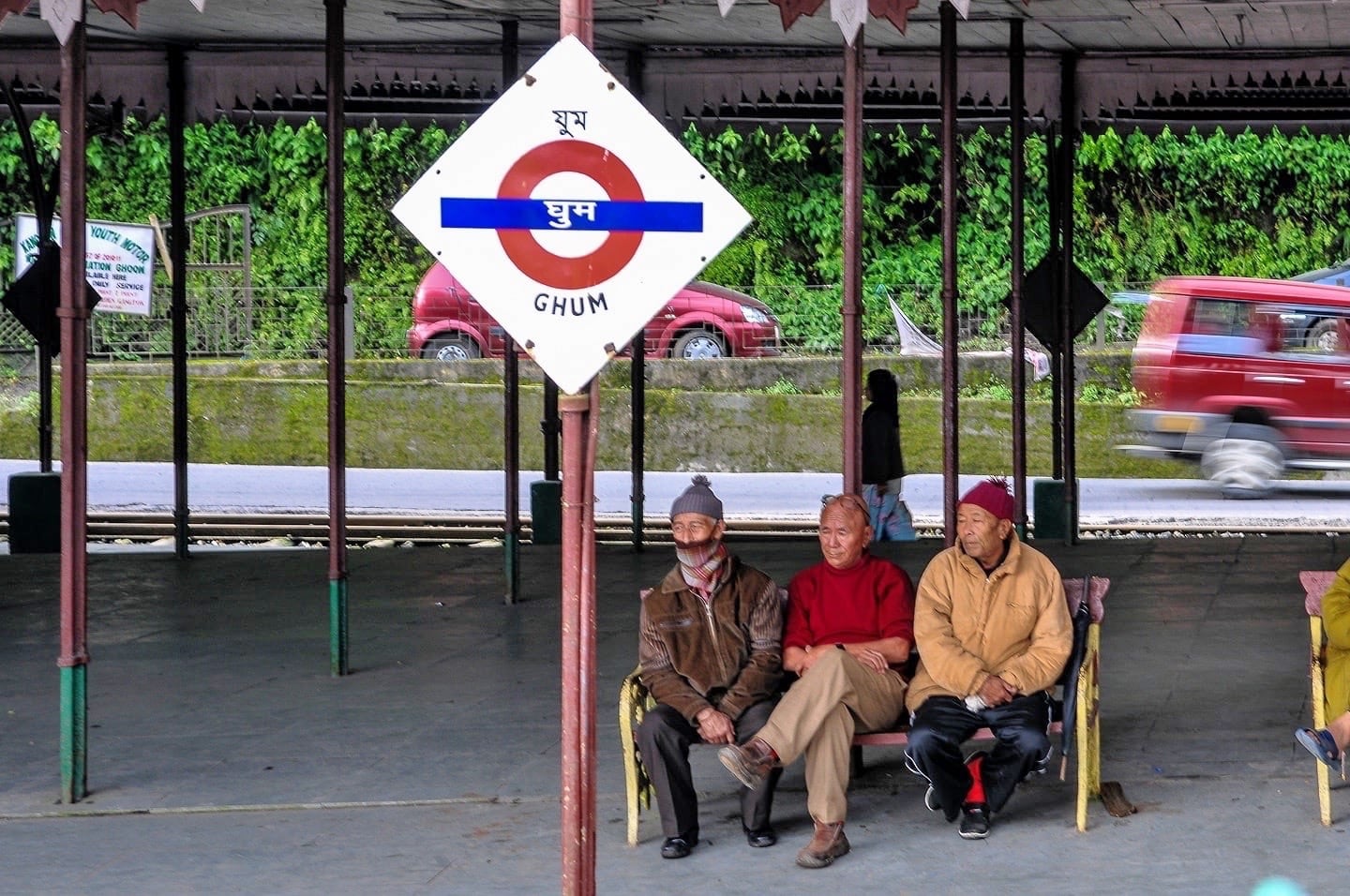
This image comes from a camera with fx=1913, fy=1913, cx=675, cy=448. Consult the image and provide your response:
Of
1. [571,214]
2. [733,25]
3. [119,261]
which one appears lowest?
[571,214]

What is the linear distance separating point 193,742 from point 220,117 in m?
7.40

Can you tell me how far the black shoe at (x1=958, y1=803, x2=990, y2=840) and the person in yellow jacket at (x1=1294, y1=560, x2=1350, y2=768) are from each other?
3.44 ft

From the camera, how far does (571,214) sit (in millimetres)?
4223

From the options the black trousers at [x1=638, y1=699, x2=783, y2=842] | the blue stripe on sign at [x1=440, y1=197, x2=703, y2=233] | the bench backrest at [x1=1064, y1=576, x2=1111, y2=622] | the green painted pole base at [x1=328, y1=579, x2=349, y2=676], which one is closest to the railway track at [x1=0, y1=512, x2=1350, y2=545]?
the green painted pole base at [x1=328, y1=579, x2=349, y2=676]

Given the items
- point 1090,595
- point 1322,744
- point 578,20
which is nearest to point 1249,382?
point 1090,595

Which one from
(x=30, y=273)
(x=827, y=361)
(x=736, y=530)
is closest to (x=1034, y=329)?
(x=736, y=530)

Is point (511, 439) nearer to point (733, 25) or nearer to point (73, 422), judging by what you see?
point (733, 25)

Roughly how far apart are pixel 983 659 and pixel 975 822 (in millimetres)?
586

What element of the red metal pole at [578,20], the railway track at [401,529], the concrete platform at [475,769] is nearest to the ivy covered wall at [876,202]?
the railway track at [401,529]

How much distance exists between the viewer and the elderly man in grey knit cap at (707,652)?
606 centimetres

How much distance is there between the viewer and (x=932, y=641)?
6.34 meters

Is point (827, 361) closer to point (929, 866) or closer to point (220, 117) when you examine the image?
point (220, 117)

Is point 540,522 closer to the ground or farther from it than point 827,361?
closer to the ground

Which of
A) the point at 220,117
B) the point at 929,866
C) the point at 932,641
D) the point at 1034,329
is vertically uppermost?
the point at 220,117
